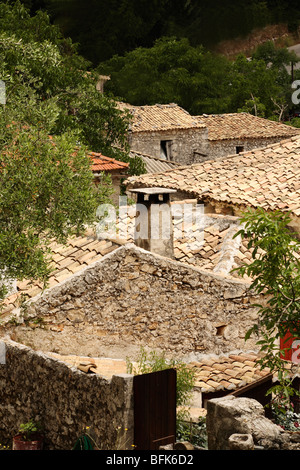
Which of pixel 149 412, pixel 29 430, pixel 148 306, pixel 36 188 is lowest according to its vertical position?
pixel 29 430

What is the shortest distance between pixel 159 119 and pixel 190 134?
5.51ft

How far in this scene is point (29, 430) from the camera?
8.98m

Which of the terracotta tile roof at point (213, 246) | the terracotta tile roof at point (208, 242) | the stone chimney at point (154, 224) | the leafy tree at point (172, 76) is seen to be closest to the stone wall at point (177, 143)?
the leafy tree at point (172, 76)

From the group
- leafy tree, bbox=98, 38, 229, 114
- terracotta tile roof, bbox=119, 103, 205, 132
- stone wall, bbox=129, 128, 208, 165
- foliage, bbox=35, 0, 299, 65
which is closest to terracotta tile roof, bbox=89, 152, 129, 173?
terracotta tile roof, bbox=119, 103, 205, 132

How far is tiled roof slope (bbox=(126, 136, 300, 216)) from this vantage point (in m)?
16.6

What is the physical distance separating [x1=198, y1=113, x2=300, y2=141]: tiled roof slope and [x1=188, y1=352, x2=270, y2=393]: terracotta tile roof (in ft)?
76.3

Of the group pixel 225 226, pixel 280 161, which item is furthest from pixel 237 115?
pixel 225 226

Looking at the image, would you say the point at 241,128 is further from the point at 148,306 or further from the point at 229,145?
the point at 148,306

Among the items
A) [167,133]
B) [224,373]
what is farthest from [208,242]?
[167,133]

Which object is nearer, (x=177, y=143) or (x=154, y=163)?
(x=154, y=163)

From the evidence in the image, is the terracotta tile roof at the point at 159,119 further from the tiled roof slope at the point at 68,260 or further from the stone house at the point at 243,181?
the tiled roof slope at the point at 68,260

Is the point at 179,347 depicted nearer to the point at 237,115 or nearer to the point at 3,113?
the point at 3,113

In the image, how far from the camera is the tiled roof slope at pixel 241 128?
34219mm

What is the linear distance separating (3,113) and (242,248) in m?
5.31
